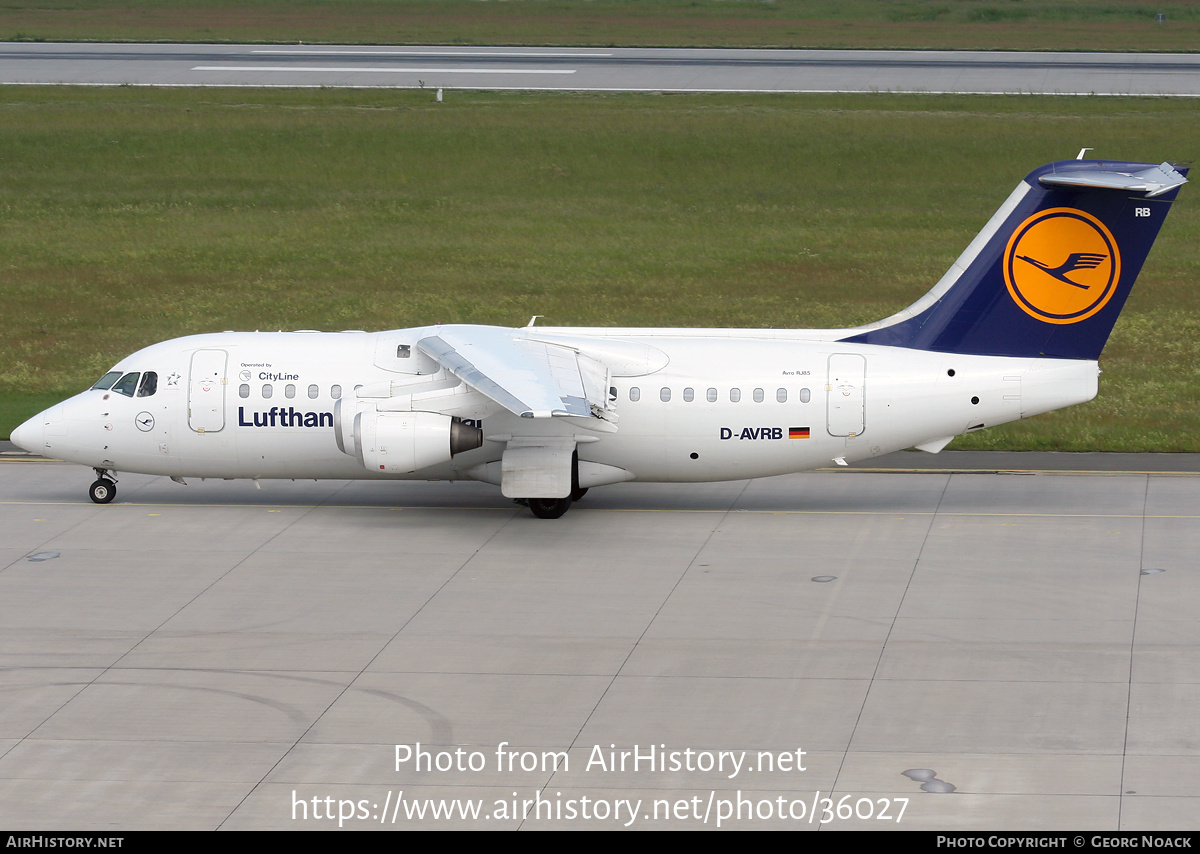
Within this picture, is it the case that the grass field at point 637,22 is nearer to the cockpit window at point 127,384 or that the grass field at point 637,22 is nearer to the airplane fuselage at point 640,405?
the airplane fuselage at point 640,405

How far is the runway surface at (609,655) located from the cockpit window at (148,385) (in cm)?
234

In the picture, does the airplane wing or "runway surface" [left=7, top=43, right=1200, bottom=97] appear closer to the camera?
the airplane wing

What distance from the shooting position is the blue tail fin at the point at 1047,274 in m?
27.3

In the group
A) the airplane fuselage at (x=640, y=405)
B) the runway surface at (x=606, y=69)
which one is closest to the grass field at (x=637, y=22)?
the runway surface at (x=606, y=69)

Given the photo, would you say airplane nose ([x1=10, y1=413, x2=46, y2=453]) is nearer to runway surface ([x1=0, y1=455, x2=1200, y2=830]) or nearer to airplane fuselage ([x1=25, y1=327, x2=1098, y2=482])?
airplane fuselage ([x1=25, y1=327, x2=1098, y2=482])

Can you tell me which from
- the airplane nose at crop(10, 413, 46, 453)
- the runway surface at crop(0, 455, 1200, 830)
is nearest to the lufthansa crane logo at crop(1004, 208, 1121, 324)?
the runway surface at crop(0, 455, 1200, 830)

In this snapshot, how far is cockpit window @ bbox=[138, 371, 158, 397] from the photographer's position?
1161 inches

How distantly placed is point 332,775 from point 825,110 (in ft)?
180

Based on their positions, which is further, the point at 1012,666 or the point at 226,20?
the point at 226,20

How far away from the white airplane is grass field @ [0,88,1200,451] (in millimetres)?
8286

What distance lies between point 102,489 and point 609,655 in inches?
519

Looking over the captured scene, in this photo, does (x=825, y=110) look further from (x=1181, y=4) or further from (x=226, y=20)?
(x=1181, y=4)

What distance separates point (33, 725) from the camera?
19562 millimetres

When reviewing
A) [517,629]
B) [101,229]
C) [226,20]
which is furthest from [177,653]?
[226,20]
